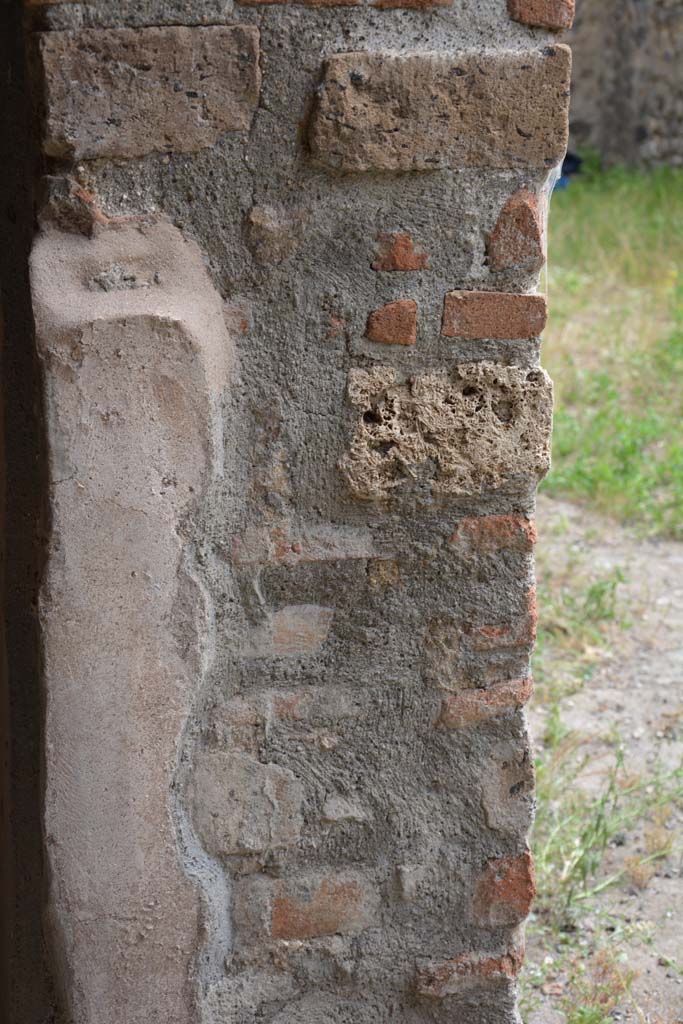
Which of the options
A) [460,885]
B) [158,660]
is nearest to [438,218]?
[158,660]

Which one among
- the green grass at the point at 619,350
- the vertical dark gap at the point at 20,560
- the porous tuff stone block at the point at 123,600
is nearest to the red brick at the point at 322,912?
the porous tuff stone block at the point at 123,600

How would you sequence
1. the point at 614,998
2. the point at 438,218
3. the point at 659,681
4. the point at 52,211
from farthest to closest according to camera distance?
1. the point at 659,681
2. the point at 614,998
3. the point at 438,218
4. the point at 52,211

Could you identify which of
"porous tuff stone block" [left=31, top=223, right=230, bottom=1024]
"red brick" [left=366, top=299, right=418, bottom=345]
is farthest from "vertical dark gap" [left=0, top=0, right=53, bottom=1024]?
"red brick" [left=366, top=299, right=418, bottom=345]

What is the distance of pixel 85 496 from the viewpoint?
5.12 ft

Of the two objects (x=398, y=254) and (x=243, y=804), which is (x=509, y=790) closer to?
(x=243, y=804)

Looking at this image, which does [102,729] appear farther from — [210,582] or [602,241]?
[602,241]

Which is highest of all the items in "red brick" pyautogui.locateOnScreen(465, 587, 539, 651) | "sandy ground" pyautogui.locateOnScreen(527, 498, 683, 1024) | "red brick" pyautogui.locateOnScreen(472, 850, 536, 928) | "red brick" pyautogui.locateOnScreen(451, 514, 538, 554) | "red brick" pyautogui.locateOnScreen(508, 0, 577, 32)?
"red brick" pyautogui.locateOnScreen(508, 0, 577, 32)

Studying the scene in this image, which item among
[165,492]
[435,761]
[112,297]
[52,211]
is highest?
[52,211]

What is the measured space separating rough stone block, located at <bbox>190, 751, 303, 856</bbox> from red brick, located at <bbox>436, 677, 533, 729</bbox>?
25 cm

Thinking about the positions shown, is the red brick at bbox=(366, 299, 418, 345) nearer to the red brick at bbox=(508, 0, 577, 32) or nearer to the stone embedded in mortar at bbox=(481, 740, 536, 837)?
the red brick at bbox=(508, 0, 577, 32)

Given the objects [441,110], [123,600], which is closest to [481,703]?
[123,600]

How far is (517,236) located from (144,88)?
55 centimetres

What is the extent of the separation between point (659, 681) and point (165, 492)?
98.3 inches

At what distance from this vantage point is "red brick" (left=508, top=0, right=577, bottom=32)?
1579 mm
